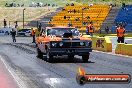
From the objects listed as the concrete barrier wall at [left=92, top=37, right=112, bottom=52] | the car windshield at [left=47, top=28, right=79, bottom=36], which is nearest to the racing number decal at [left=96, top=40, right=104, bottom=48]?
the concrete barrier wall at [left=92, top=37, right=112, bottom=52]

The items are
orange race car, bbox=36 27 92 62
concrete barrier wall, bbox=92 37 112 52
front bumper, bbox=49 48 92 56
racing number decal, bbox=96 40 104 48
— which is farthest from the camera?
racing number decal, bbox=96 40 104 48

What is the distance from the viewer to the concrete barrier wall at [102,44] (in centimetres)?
3114

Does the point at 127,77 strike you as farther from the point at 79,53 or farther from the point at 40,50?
the point at 40,50

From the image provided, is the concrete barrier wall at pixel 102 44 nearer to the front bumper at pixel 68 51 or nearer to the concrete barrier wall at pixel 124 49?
the concrete barrier wall at pixel 124 49

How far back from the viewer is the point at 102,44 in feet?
106

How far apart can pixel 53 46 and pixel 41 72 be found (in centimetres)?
421

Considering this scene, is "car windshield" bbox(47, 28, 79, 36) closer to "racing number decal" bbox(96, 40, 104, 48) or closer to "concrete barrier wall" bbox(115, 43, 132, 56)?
"concrete barrier wall" bbox(115, 43, 132, 56)

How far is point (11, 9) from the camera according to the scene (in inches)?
4045

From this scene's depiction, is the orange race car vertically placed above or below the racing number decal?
above

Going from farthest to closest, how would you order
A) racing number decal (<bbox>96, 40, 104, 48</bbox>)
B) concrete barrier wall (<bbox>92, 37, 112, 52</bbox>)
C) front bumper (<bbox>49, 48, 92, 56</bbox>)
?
racing number decal (<bbox>96, 40, 104, 48</bbox>)
concrete barrier wall (<bbox>92, 37, 112, 52</bbox>)
front bumper (<bbox>49, 48, 92, 56</bbox>)

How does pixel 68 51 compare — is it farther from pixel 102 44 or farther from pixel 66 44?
pixel 102 44

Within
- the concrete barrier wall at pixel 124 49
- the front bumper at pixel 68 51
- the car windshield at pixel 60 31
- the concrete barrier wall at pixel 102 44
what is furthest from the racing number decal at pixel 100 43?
the front bumper at pixel 68 51

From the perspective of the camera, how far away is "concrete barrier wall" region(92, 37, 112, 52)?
31.1 meters

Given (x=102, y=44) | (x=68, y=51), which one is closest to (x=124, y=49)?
(x=102, y=44)
